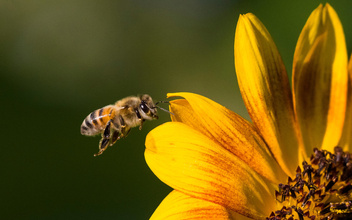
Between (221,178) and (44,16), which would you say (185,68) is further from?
(221,178)

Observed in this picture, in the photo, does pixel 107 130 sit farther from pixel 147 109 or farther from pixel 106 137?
pixel 147 109

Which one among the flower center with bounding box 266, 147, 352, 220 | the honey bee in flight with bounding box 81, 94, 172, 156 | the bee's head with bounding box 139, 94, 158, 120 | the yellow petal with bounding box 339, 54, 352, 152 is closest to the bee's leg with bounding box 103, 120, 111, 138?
the honey bee in flight with bounding box 81, 94, 172, 156

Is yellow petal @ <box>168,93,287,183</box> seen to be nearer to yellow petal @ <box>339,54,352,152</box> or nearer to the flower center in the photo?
the flower center

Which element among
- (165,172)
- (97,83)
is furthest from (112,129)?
(97,83)

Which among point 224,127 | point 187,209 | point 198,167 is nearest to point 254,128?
point 224,127

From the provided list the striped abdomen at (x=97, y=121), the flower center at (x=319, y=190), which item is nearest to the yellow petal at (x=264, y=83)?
the flower center at (x=319, y=190)

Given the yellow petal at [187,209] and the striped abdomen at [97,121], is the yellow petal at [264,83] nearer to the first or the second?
the yellow petal at [187,209]

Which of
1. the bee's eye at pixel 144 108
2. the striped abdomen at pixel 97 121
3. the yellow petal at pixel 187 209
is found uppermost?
the bee's eye at pixel 144 108
